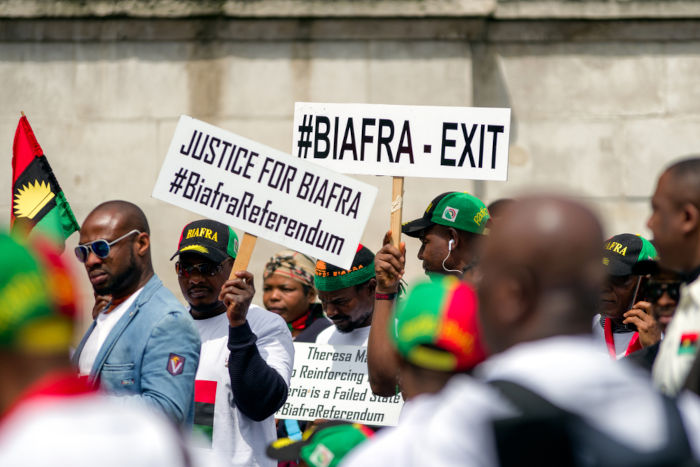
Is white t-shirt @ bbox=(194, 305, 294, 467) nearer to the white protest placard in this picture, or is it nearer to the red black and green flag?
the red black and green flag

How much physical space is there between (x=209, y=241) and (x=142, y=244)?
85 centimetres

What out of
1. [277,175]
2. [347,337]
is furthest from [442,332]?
[347,337]

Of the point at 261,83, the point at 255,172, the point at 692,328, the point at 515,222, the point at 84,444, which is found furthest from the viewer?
the point at 261,83

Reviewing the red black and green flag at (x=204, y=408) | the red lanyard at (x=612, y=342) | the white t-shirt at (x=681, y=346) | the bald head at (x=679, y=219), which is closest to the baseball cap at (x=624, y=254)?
the red lanyard at (x=612, y=342)

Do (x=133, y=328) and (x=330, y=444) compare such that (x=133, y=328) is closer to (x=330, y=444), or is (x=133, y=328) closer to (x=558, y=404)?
(x=330, y=444)

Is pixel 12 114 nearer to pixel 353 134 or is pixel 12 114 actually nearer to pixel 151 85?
pixel 151 85

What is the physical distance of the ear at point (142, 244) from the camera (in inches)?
167

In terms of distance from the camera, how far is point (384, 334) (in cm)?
415

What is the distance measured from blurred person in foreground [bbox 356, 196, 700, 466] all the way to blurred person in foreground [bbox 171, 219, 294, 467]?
218 centimetres

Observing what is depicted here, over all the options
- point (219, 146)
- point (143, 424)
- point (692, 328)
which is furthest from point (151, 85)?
point (143, 424)

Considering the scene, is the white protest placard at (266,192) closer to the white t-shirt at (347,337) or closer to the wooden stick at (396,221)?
the wooden stick at (396,221)

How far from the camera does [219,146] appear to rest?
4.79m

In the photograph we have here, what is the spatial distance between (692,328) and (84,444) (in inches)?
68.0

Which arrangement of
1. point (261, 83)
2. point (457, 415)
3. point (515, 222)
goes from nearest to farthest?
1. point (457, 415)
2. point (515, 222)
3. point (261, 83)
